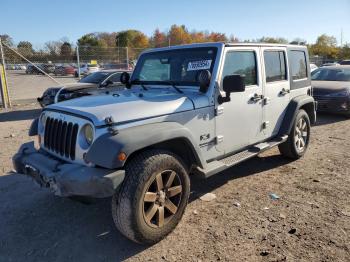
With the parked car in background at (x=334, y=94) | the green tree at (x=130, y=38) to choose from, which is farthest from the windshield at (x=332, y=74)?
the green tree at (x=130, y=38)

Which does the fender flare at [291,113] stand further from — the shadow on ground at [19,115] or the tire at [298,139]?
the shadow on ground at [19,115]

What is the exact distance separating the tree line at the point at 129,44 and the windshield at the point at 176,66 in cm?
63

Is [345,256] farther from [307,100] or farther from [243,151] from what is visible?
[307,100]

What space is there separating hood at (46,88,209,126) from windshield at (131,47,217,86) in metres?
0.32

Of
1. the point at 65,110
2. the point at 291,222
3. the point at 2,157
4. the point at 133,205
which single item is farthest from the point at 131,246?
the point at 2,157

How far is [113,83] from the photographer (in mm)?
10969

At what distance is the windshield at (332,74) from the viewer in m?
11.2

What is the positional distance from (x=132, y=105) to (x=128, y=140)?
0.57m

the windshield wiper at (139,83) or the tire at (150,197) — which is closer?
the tire at (150,197)

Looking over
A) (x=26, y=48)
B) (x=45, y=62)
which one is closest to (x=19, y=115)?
(x=26, y=48)

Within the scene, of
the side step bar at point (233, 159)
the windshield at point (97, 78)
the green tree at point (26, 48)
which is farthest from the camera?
the green tree at point (26, 48)

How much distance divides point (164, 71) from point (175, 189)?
→ 180cm

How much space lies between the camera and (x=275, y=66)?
5160mm

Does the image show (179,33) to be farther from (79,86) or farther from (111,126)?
(111,126)
